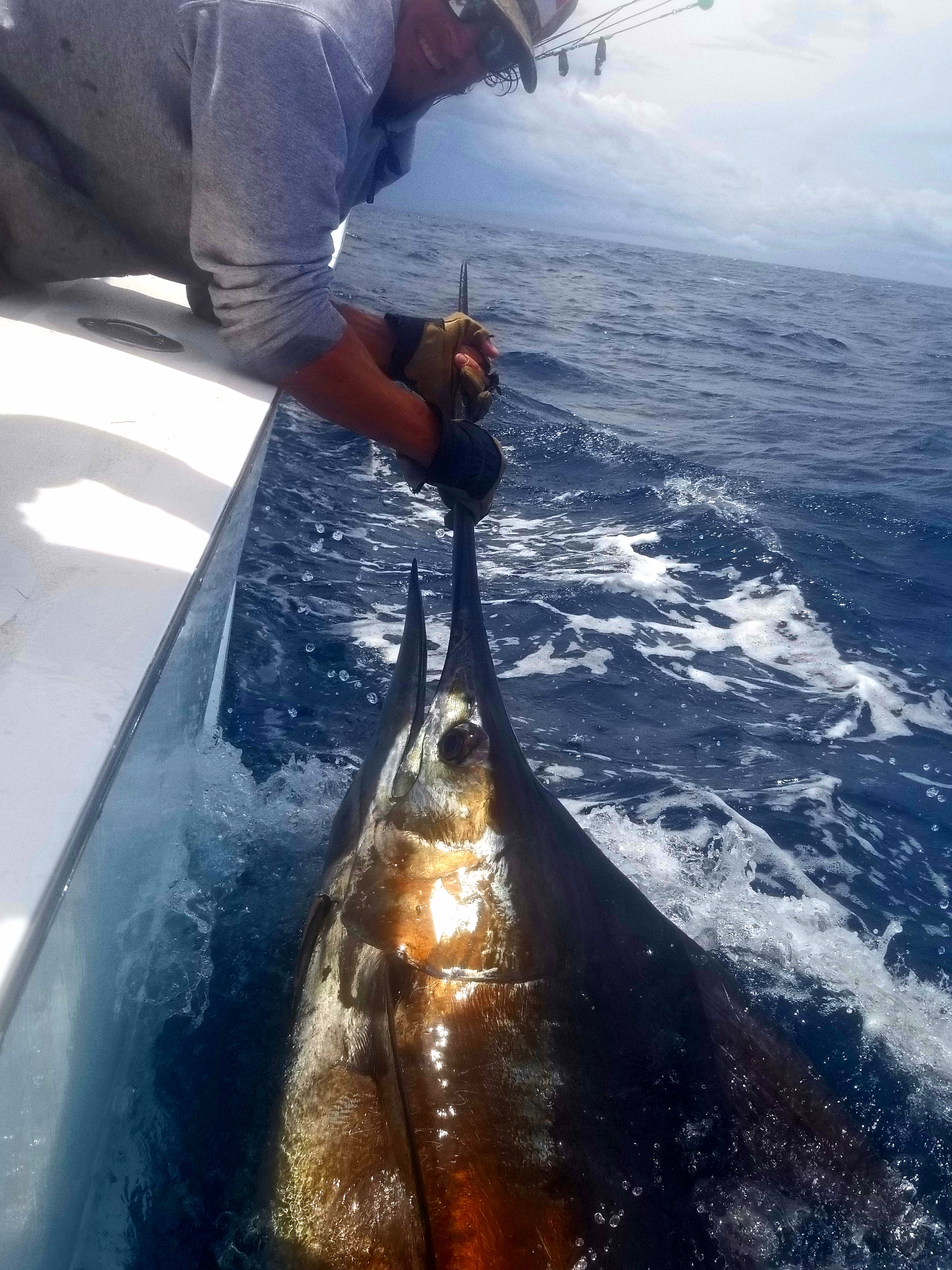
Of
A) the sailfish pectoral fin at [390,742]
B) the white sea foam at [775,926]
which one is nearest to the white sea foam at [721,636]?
the white sea foam at [775,926]

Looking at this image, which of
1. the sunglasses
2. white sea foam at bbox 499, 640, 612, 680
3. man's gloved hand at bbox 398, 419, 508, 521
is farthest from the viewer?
white sea foam at bbox 499, 640, 612, 680

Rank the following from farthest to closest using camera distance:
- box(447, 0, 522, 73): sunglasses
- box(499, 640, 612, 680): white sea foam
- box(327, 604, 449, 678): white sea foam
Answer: box(499, 640, 612, 680): white sea foam, box(327, 604, 449, 678): white sea foam, box(447, 0, 522, 73): sunglasses

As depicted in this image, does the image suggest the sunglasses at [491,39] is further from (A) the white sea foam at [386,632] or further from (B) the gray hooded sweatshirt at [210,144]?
(A) the white sea foam at [386,632]

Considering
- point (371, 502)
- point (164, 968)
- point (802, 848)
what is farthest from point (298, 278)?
point (371, 502)

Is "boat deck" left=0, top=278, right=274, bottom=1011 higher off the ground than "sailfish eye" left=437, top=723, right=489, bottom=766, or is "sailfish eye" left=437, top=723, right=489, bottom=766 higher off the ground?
"boat deck" left=0, top=278, right=274, bottom=1011

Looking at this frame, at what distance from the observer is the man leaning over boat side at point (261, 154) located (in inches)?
56.2

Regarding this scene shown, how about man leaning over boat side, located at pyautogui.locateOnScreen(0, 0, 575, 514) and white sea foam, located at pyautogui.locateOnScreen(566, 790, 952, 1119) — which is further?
white sea foam, located at pyautogui.locateOnScreen(566, 790, 952, 1119)

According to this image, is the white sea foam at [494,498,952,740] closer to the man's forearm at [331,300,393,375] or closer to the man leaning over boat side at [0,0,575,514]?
the man's forearm at [331,300,393,375]

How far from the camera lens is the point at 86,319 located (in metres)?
2.51

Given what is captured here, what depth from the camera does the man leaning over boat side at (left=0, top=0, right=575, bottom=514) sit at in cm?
143

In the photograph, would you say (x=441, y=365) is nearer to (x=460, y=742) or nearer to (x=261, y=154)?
(x=261, y=154)

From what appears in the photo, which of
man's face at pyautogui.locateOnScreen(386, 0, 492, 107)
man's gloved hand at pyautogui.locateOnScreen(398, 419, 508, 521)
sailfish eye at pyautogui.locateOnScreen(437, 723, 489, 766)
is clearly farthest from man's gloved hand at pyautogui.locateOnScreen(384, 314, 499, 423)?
sailfish eye at pyautogui.locateOnScreen(437, 723, 489, 766)

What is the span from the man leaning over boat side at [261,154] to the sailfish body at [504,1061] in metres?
0.54

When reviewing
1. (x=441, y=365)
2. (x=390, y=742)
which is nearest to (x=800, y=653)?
(x=441, y=365)
